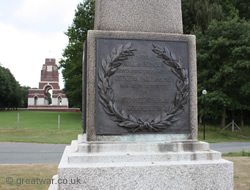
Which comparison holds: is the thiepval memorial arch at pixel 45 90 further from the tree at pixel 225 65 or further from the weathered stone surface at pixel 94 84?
the weathered stone surface at pixel 94 84

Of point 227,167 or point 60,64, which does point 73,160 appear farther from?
point 60,64

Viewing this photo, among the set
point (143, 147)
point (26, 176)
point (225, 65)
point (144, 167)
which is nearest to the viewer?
point (144, 167)

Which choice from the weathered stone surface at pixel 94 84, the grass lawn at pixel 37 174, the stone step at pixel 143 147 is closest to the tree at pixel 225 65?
the grass lawn at pixel 37 174

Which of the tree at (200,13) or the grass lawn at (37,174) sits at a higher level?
the tree at (200,13)

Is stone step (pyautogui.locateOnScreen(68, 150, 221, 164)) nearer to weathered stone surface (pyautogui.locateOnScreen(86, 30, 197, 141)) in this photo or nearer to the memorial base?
the memorial base

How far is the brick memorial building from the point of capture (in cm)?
7394

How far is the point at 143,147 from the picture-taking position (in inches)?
157

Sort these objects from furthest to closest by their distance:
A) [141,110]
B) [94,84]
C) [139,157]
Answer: [141,110], [94,84], [139,157]

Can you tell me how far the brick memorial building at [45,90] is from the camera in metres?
73.9

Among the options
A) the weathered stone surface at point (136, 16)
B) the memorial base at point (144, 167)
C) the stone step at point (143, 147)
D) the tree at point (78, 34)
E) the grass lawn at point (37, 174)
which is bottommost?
the grass lawn at point (37, 174)

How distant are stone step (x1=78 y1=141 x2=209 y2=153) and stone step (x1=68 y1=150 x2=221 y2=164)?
3.3 inches

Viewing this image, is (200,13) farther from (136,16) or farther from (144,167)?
(144,167)

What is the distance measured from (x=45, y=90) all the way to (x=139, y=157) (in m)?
77.2

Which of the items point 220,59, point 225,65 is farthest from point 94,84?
point 220,59
